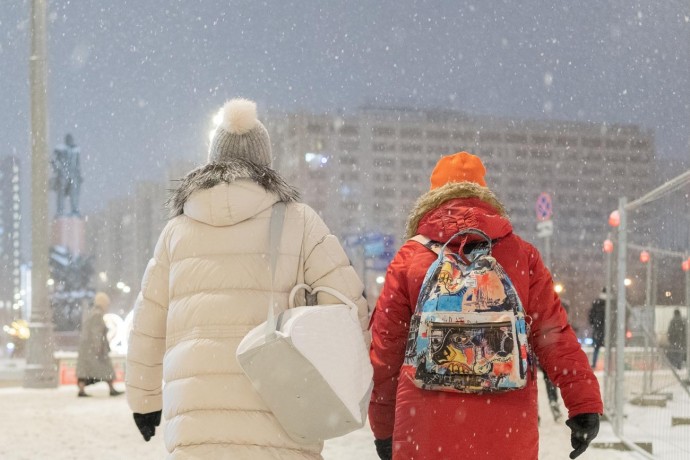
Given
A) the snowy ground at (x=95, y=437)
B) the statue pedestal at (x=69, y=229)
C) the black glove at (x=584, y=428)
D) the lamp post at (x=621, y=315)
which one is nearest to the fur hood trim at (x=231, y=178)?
the black glove at (x=584, y=428)

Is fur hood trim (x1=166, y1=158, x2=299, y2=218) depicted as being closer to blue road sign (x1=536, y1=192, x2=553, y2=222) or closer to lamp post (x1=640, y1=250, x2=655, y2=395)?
lamp post (x1=640, y1=250, x2=655, y2=395)

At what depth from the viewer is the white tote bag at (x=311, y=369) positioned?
3.05 metres

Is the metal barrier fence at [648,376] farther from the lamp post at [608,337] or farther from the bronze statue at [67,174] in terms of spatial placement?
the bronze statue at [67,174]

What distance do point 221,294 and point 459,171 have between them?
3.03ft

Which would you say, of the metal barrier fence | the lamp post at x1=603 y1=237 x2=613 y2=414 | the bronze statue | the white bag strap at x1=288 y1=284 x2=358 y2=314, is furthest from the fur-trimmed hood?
the bronze statue

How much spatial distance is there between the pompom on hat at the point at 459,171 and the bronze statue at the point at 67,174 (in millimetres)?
38106

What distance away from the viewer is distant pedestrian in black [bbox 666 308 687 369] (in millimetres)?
7223

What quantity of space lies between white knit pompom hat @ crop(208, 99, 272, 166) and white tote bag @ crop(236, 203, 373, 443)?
701 mm

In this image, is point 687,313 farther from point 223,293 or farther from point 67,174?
point 67,174

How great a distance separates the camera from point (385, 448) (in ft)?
10.9

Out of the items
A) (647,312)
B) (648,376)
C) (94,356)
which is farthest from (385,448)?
(94,356)

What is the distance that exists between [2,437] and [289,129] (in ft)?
311

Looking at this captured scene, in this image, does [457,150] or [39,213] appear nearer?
[39,213]

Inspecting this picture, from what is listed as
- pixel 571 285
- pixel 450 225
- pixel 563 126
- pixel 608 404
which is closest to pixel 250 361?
pixel 450 225
